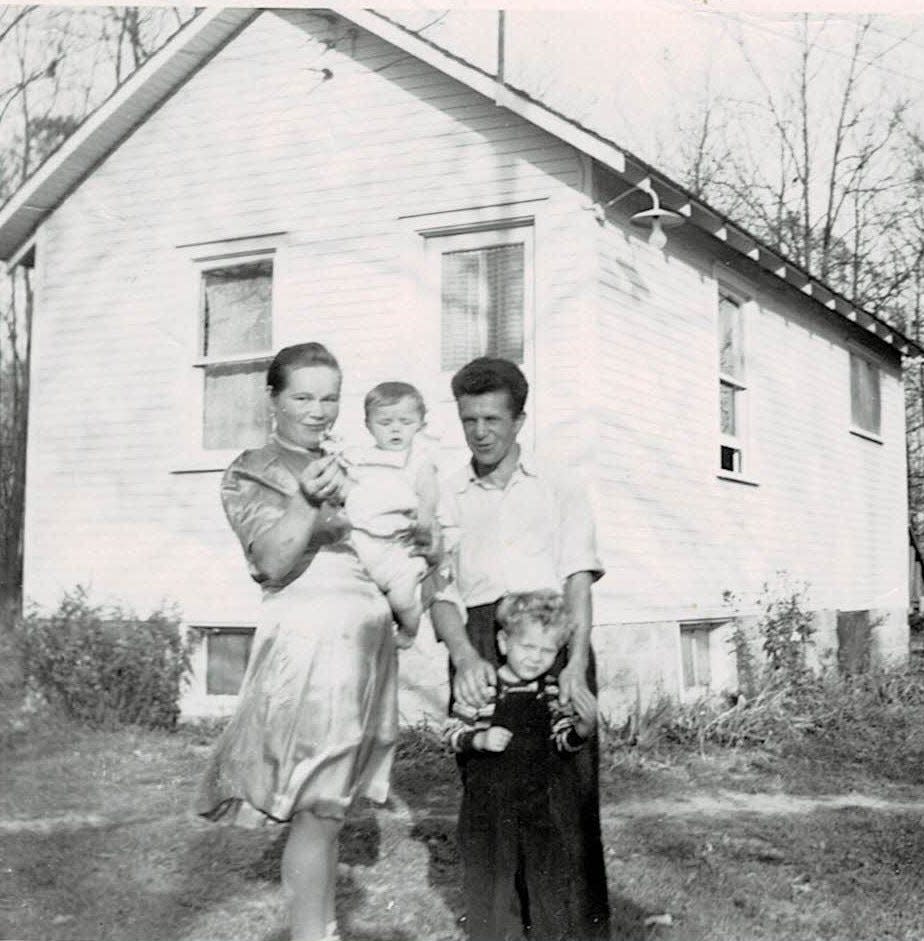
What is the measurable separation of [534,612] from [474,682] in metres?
0.24

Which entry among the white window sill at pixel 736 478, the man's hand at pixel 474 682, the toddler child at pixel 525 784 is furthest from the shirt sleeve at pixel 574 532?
Answer: the white window sill at pixel 736 478

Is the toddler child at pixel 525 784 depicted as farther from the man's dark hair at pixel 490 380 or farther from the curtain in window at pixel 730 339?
the curtain in window at pixel 730 339

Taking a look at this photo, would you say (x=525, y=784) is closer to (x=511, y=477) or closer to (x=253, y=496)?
(x=511, y=477)

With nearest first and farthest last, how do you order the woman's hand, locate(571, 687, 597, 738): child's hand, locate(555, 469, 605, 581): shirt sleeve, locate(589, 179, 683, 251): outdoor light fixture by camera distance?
the woman's hand
locate(571, 687, 597, 738): child's hand
locate(555, 469, 605, 581): shirt sleeve
locate(589, 179, 683, 251): outdoor light fixture

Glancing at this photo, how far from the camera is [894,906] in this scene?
4.09 m

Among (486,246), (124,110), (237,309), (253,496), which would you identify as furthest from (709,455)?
(253,496)

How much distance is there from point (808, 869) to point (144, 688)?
4907mm

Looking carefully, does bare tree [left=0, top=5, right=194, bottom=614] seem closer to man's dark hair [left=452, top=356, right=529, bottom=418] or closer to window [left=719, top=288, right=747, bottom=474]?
man's dark hair [left=452, top=356, right=529, bottom=418]

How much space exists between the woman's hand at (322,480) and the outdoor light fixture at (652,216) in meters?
4.68

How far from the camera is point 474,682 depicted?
9.70 ft

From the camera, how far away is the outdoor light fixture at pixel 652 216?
7.18 metres

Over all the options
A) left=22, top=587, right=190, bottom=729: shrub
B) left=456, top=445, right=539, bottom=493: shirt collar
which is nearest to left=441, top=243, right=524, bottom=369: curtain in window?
left=22, top=587, right=190, bottom=729: shrub

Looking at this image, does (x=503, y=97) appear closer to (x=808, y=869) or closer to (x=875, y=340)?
(x=808, y=869)

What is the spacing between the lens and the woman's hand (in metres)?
2.81
